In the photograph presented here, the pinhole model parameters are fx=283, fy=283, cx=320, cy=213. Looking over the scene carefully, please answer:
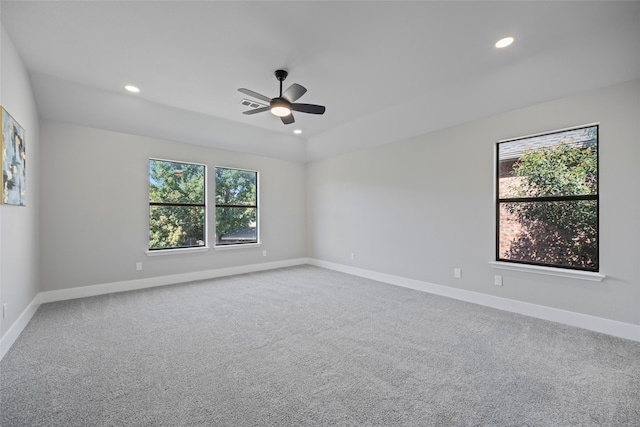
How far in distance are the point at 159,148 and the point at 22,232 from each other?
2.28 metres

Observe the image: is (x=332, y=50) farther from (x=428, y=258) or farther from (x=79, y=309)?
(x=79, y=309)

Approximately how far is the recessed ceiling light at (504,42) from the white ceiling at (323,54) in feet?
0.23

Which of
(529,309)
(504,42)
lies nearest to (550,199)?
(529,309)

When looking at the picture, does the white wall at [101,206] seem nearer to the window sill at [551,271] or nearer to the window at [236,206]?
the window at [236,206]

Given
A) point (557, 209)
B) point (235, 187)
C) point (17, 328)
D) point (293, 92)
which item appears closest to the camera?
point (17, 328)

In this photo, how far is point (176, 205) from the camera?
5133mm

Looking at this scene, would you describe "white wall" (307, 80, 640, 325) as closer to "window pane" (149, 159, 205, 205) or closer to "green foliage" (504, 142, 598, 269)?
"green foliage" (504, 142, 598, 269)

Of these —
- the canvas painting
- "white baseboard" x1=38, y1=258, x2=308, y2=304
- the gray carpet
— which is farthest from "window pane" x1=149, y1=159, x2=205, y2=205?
the gray carpet

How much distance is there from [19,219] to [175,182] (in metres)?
2.29

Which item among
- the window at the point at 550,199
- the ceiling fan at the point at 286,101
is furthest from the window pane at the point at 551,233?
the ceiling fan at the point at 286,101

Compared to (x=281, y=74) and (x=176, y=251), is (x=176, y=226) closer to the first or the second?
(x=176, y=251)

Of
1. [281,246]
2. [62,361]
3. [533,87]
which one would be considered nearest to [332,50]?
[533,87]

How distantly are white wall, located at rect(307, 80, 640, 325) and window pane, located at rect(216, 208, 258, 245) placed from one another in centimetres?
144

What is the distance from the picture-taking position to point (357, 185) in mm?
5738
